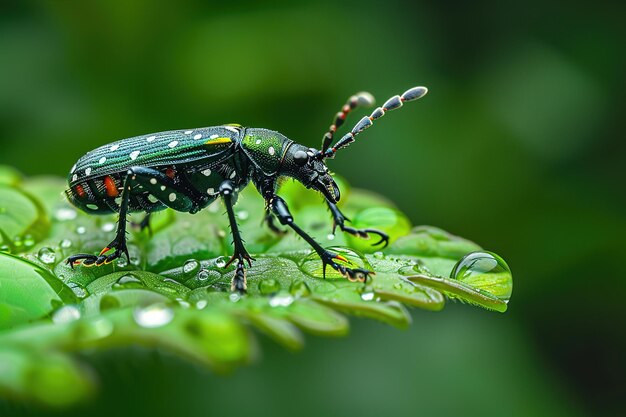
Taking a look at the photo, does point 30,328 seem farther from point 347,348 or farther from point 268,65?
point 268,65

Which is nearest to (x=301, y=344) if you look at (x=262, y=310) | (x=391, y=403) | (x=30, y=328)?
(x=262, y=310)

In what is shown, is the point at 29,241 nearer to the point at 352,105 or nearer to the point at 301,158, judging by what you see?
the point at 301,158

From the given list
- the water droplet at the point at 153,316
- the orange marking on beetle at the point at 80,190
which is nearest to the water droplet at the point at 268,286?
the water droplet at the point at 153,316

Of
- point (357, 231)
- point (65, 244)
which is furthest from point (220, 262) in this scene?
point (65, 244)

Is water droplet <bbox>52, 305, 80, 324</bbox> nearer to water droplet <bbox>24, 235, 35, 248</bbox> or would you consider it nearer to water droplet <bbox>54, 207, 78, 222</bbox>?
water droplet <bbox>24, 235, 35, 248</bbox>

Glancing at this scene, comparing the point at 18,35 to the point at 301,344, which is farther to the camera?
the point at 18,35
